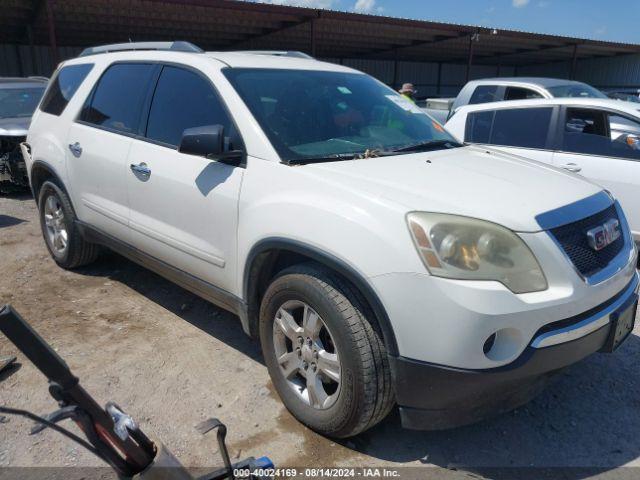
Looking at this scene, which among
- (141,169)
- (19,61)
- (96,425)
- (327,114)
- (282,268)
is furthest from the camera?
(19,61)

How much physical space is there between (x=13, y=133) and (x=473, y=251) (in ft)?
25.9

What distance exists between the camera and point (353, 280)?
2316mm

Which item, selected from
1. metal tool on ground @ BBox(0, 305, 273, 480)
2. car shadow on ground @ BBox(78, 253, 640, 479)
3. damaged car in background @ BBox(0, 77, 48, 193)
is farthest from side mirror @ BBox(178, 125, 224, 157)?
damaged car in background @ BBox(0, 77, 48, 193)

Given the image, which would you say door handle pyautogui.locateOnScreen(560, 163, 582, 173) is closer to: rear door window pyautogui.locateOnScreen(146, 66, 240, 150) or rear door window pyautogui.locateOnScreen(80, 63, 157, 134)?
rear door window pyautogui.locateOnScreen(146, 66, 240, 150)

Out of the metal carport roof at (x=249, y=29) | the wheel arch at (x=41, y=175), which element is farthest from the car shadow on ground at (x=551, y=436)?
the metal carport roof at (x=249, y=29)

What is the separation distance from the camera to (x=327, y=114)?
327 centimetres

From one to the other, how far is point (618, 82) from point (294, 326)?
3120 cm

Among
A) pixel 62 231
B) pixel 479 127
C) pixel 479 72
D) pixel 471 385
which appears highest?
pixel 479 127

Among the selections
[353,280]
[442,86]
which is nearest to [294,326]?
[353,280]

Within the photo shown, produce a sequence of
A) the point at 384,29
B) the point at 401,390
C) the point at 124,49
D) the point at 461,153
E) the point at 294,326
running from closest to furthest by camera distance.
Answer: the point at 401,390
the point at 294,326
the point at 461,153
the point at 124,49
the point at 384,29

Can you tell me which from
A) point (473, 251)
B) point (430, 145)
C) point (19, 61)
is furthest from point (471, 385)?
point (19, 61)

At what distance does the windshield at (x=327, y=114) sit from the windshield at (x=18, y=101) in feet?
23.8

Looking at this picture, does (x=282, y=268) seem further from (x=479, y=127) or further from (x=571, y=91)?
(x=571, y=91)

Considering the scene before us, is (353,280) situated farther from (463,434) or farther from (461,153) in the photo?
(461,153)
